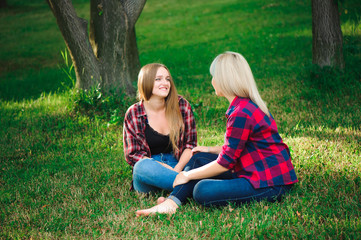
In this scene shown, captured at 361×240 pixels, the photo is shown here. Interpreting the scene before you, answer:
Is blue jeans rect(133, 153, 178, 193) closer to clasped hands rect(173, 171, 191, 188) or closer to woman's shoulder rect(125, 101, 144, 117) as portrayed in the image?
clasped hands rect(173, 171, 191, 188)

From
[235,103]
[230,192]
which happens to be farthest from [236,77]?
[230,192]

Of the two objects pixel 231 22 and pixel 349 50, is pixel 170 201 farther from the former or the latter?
pixel 231 22

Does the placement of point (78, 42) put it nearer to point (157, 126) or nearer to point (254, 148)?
point (157, 126)

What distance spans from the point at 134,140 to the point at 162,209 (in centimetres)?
93

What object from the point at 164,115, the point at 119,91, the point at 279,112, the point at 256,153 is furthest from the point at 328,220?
the point at 119,91

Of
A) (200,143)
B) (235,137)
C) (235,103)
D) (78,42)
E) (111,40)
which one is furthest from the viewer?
(111,40)

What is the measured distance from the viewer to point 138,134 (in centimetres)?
393

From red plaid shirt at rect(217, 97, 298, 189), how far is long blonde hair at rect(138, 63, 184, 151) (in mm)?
941

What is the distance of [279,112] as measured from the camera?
20.1 ft

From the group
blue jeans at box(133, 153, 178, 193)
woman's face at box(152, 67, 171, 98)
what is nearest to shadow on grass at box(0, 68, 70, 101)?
woman's face at box(152, 67, 171, 98)

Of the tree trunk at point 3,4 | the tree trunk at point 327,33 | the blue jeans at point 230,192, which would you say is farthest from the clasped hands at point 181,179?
the tree trunk at point 3,4

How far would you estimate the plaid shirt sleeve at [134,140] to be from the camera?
3871 mm

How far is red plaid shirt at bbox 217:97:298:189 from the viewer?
3.10 m

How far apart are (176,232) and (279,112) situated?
3739 mm
